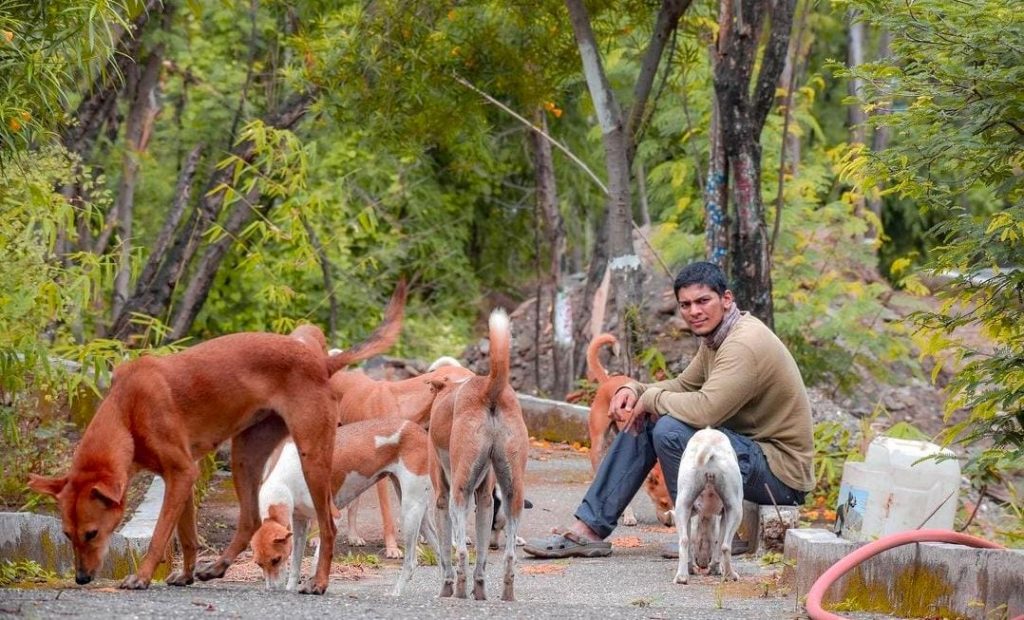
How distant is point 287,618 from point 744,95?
6830mm

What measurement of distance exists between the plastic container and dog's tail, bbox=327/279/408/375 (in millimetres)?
2812

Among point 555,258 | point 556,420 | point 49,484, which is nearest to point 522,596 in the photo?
point 49,484

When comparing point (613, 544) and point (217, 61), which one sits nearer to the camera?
point (613, 544)

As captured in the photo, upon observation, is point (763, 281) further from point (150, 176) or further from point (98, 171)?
point (150, 176)

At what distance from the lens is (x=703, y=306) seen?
8328mm

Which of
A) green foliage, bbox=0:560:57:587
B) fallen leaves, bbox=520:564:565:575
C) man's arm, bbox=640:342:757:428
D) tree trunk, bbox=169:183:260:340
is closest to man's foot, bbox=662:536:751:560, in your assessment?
fallen leaves, bbox=520:564:565:575

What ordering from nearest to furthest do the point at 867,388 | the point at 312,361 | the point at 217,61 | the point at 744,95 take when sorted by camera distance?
the point at 312,361 < the point at 744,95 < the point at 867,388 < the point at 217,61

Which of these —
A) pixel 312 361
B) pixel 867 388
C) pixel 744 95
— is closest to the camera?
pixel 312 361

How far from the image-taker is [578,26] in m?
12.4

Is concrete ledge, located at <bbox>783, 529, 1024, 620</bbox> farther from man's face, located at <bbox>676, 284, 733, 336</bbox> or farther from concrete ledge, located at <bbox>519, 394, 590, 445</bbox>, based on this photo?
concrete ledge, located at <bbox>519, 394, 590, 445</bbox>

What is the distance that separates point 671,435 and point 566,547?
1081 millimetres

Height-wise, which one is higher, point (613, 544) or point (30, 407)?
point (30, 407)

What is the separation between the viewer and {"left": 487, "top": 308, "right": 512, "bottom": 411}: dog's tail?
672cm

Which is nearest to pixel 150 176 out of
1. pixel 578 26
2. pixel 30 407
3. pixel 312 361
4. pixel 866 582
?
pixel 578 26
